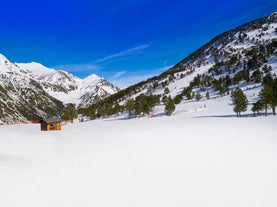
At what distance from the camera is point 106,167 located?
13312 millimetres

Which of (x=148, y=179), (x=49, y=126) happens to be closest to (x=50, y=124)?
(x=49, y=126)

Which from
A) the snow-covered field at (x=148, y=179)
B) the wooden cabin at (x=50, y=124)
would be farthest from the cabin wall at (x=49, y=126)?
the snow-covered field at (x=148, y=179)

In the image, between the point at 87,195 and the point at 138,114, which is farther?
the point at 138,114

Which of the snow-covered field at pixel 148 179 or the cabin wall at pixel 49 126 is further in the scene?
the cabin wall at pixel 49 126

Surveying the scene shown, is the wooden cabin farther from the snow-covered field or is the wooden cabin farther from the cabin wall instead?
the snow-covered field

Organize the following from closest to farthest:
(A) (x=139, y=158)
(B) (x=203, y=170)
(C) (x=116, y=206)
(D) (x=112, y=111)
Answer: (C) (x=116, y=206), (B) (x=203, y=170), (A) (x=139, y=158), (D) (x=112, y=111)

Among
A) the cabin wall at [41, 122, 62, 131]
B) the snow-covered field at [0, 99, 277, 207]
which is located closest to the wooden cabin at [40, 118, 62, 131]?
the cabin wall at [41, 122, 62, 131]

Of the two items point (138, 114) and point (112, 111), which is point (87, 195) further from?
point (112, 111)

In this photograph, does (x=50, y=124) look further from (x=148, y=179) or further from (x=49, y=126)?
(x=148, y=179)

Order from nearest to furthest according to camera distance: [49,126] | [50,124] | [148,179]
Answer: [148,179] → [49,126] → [50,124]

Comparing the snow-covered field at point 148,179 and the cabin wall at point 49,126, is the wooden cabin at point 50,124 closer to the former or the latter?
the cabin wall at point 49,126

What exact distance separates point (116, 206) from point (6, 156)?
14.7 metres

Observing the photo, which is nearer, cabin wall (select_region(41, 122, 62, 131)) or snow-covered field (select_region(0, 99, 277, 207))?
snow-covered field (select_region(0, 99, 277, 207))

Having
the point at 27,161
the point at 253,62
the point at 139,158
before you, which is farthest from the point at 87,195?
the point at 253,62
